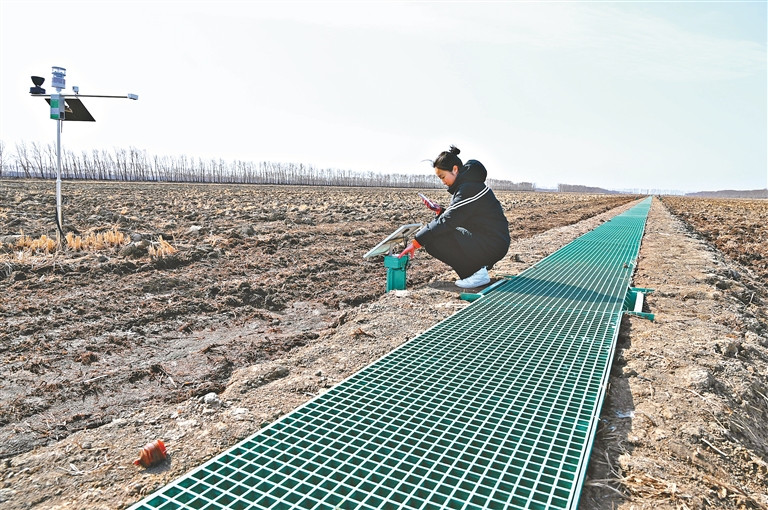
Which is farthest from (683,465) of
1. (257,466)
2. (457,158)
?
(457,158)

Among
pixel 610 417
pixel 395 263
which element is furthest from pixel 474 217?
pixel 610 417

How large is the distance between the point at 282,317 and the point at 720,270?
6.03 meters

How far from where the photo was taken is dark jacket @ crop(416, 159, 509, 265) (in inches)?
206

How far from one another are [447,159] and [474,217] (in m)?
0.72

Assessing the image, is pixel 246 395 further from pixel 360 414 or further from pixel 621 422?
pixel 621 422

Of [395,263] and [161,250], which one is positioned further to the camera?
[161,250]

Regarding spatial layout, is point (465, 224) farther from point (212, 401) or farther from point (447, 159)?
point (212, 401)

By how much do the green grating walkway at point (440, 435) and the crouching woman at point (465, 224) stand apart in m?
1.54

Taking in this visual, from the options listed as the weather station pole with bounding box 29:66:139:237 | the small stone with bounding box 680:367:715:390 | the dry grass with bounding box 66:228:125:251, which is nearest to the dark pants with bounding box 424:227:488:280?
the small stone with bounding box 680:367:715:390

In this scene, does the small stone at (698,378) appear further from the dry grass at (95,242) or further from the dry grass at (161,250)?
the dry grass at (95,242)

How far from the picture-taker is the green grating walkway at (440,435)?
1882 millimetres

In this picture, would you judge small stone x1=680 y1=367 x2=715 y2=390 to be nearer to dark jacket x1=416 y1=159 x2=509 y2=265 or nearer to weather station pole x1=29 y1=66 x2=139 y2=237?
dark jacket x1=416 y1=159 x2=509 y2=265

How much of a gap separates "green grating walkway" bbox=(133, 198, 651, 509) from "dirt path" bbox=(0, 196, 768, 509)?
0.17 m

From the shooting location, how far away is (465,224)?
5379 millimetres
